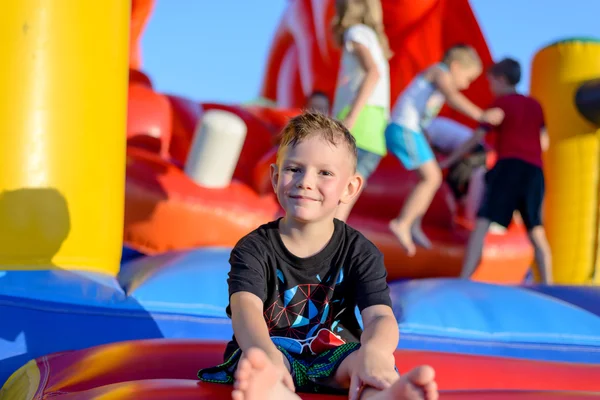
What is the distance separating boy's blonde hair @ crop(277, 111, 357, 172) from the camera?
119 cm

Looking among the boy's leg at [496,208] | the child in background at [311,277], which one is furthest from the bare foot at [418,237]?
the child in background at [311,277]

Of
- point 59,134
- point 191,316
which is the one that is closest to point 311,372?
point 191,316

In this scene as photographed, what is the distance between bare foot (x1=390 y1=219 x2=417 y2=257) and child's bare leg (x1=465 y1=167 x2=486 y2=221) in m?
0.69

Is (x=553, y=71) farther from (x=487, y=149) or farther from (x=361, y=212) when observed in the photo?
(x=361, y=212)

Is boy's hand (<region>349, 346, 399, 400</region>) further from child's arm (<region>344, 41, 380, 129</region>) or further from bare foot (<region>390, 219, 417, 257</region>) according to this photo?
bare foot (<region>390, 219, 417, 257</region>)

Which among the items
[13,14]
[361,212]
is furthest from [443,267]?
[13,14]

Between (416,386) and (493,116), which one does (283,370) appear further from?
(493,116)

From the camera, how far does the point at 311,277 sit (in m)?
1.21

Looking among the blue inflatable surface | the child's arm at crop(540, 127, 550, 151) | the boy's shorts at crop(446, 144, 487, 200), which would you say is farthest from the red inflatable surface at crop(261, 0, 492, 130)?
the blue inflatable surface

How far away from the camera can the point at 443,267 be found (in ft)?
9.09

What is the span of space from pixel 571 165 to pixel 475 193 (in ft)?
1.32

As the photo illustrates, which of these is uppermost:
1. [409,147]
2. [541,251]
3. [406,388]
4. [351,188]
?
[351,188]

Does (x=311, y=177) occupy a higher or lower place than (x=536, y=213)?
higher

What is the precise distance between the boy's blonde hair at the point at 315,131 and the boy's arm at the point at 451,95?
1.50 metres
